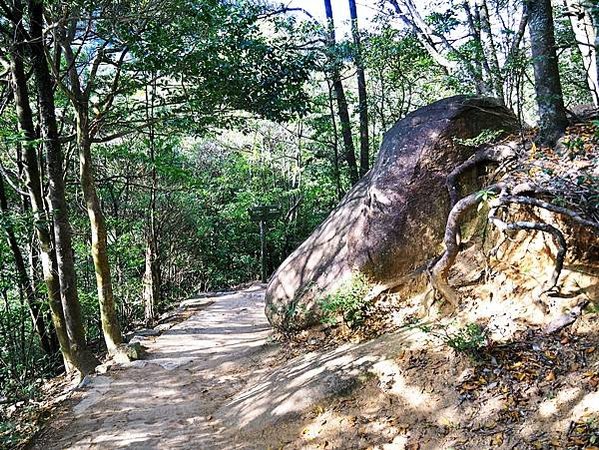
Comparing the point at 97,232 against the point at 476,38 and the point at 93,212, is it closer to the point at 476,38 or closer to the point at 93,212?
the point at 93,212

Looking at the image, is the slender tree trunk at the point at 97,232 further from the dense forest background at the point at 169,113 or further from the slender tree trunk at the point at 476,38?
the slender tree trunk at the point at 476,38

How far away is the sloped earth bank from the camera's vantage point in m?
3.31

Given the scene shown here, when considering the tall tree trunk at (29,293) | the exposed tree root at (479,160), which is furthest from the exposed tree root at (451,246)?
the tall tree trunk at (29,293)

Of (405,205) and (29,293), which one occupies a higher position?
(405,205)

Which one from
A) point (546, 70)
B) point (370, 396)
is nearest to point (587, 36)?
point (546, 70)

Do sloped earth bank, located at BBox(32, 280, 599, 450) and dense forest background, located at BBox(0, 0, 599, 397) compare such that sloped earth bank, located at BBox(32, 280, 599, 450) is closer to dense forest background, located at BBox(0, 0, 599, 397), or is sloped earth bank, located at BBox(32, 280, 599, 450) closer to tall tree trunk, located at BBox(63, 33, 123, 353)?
tall tree trunk, located at BBox(63, 33, 123, 353)

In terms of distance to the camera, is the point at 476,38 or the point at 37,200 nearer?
the point at 476,38

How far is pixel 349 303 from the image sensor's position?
19.9 ft

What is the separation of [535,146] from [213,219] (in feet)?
43.0

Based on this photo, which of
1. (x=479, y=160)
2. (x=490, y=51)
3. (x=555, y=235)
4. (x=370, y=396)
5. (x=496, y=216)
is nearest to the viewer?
(x=555, y=235)

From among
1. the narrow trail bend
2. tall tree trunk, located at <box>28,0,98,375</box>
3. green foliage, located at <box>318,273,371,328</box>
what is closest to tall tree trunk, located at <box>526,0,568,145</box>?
green foliage, located at <box>318,273,371,328</box>

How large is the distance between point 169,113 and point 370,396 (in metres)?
6.75

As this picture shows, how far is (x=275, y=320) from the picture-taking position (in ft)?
24.3

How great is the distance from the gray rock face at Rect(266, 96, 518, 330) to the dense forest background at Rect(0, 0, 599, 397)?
66 cm
